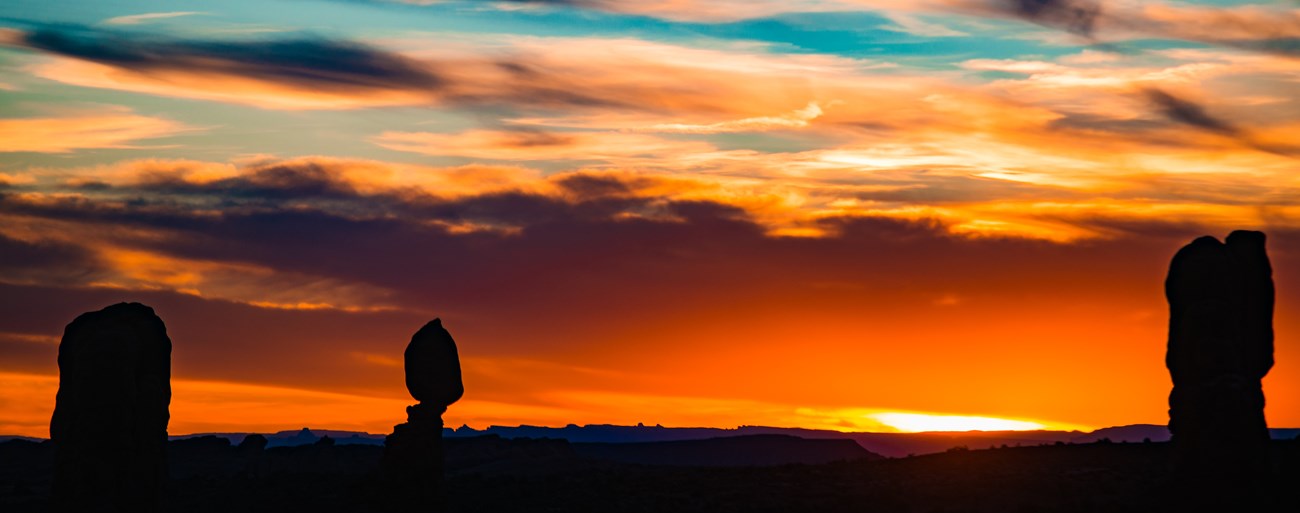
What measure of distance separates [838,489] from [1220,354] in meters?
24.0

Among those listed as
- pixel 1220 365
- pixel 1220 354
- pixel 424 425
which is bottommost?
pixel 424 425

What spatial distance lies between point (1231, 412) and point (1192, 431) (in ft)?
4.46

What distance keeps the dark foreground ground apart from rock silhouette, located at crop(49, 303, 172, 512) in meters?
18.3

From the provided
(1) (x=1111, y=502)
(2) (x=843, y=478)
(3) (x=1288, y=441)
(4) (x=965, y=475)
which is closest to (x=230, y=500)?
(2) (x=843, y=478)

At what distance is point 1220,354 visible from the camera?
49.0 metres

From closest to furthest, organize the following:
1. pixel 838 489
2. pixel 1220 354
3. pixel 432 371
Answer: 1. pixel 1220 354
2. pixel 432 371
3. pixel 838 489

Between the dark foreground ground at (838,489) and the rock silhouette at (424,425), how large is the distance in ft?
4.25

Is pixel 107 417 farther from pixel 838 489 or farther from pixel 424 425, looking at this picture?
pixel 838 489

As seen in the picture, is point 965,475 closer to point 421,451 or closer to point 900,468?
point 900,468

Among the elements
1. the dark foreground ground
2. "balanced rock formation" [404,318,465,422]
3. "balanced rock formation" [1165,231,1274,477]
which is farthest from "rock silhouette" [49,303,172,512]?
"balanced rock formation" [1165,231,1274,477]

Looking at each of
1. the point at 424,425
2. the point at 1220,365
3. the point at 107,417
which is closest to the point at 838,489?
the point at 424,425

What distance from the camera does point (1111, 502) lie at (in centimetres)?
5866

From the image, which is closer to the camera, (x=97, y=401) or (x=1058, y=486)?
(x=97, y=401)

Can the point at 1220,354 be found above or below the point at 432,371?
below
